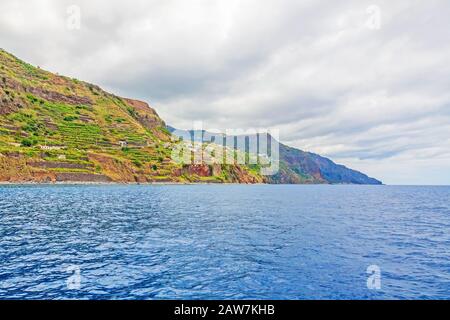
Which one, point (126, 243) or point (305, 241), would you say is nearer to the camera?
point (126, 243)

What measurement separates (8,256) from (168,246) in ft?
50.1

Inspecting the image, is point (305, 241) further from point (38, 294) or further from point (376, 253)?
point (38, 294)

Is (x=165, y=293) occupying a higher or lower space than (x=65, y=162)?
lower

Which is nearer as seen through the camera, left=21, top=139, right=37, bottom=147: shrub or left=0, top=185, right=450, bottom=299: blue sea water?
left=0, top=185, right=450, bottom=299: blue sea water

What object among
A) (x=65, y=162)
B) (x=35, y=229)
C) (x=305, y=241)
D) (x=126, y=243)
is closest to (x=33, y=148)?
(x=65, y=162)

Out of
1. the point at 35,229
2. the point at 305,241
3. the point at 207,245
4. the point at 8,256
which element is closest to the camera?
the point at 8,256

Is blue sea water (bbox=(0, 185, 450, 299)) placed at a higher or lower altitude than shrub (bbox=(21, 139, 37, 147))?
lower

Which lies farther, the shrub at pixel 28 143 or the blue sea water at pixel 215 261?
the shrub at pixel 28 143

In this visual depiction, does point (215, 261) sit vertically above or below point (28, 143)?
below

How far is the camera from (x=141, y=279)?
73.6 ft

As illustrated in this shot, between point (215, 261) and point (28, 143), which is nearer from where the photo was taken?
point (215, 261)

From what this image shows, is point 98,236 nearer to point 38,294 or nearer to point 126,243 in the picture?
point 126,243

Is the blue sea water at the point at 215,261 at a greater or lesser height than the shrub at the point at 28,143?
lesser

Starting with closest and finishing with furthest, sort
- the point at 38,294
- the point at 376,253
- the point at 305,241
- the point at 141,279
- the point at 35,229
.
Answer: the point at 38,294
the point at 141,279
the point at 376,253
the point at 305,241
the point at 35,229
